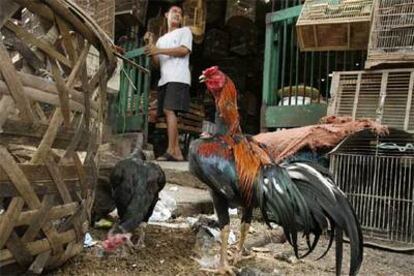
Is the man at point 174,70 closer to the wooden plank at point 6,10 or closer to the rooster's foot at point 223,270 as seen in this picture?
the rooster's foot at point 223,270

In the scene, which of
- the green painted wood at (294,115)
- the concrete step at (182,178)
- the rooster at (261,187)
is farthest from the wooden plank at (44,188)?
the green painted wood at (294,115)

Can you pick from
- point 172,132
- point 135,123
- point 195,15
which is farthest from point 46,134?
point 195,15

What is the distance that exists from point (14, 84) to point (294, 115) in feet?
12.4

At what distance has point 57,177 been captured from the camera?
1615 millimetres

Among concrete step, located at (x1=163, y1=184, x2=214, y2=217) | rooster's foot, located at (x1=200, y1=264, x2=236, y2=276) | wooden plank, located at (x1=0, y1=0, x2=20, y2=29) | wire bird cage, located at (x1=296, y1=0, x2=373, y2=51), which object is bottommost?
concrete step, located at (x1=163, y1=184, x2=214, y2=217)

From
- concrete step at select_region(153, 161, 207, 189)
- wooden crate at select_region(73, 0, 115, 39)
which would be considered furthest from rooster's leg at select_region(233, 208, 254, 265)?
wooden crate at select_region(73, 0, 115, 39)

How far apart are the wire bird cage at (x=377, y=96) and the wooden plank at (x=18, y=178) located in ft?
9.89

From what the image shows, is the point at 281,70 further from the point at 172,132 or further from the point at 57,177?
the point at 57,177

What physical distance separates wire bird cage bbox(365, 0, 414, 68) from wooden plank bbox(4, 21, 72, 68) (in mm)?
2919

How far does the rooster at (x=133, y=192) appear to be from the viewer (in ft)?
7.67

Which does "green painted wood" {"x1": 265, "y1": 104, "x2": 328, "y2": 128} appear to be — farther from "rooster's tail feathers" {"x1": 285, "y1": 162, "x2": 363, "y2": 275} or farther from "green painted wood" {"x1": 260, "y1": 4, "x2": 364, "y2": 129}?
"rooster's tail feathers" {"x1": 285, "y1": 162, "x2": 363, "y2": 275}

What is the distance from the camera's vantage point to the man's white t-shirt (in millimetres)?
5422

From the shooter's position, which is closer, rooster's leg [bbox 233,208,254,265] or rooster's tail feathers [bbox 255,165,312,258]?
rooster's tail feathers [bbox 255,165,312,258]

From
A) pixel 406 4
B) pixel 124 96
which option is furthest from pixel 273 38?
pixel 124 96
